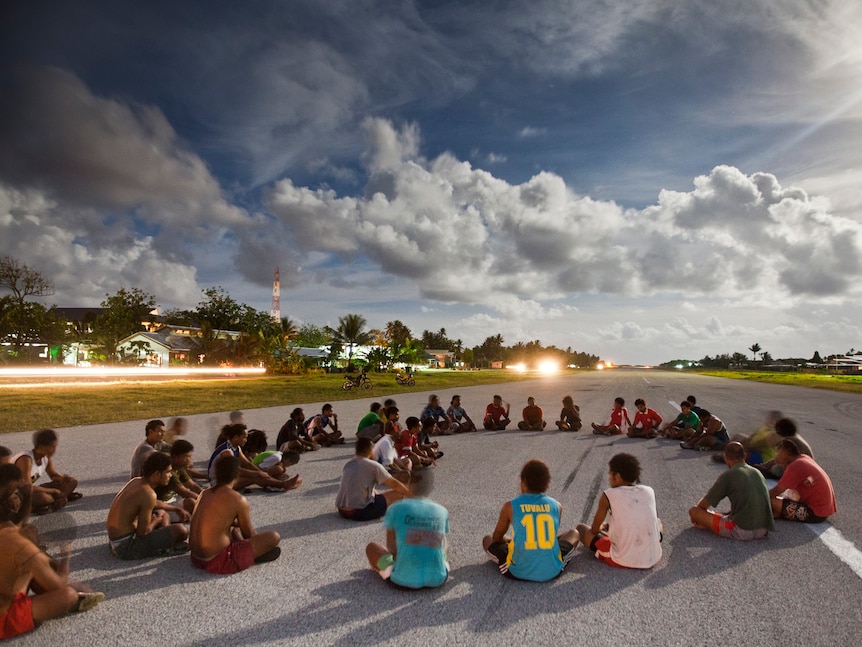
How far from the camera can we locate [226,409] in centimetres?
2219

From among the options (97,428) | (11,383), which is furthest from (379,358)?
(97,428)

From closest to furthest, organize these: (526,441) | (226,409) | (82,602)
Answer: (82,602)
(526,441)
(226,409)

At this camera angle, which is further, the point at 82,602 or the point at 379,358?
the point at 379,358

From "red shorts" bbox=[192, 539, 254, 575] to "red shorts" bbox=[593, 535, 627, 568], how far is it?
11.9 feet

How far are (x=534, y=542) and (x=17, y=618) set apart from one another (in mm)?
4265

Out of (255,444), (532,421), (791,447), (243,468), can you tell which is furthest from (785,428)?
(532,421)

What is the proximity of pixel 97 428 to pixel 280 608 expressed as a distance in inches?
576

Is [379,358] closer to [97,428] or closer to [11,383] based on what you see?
[11,383]

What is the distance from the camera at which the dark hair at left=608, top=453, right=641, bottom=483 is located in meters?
5.35

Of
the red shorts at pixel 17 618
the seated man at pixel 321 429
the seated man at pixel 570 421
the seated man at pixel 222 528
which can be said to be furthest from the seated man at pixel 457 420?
the red shorts at pixel 17 618

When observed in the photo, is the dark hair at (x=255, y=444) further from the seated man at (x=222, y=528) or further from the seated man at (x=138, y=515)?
the seated man at (x=222, y=528)

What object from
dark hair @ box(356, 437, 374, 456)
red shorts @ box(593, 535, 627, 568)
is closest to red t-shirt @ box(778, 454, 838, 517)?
red shorts @ box(593, 535, 627, 568)

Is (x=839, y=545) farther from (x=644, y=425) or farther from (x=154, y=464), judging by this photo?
(x=644, y=425)

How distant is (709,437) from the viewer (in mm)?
12719
